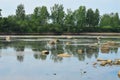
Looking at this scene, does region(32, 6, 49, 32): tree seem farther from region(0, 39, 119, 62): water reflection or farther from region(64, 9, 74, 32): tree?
region(0, 39, 119, 62): water reflection

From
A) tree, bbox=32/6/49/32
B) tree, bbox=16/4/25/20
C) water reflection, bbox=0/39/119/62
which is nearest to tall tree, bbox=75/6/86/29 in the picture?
tree, bbox=32/6/49/32

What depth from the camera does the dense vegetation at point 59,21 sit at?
396 ft

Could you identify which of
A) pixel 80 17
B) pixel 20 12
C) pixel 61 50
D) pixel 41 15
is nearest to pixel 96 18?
pixel 80 17

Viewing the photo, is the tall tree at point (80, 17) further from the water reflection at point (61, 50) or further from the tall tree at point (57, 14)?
the water reflection at point (61, 50)

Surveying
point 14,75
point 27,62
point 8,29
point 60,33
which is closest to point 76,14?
point 60,33

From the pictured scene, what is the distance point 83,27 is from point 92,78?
10529 cm

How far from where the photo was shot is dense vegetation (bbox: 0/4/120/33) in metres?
121

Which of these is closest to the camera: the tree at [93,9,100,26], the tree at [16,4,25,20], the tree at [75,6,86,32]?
the tree at [75,6,86,32]

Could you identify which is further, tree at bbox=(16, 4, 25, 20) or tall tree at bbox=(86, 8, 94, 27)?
tall tree at bbox=(86, 8, 94, 27)

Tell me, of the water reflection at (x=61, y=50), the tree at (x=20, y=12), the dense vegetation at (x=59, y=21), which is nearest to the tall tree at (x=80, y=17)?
the dense vegetation at (x=59, y=21)

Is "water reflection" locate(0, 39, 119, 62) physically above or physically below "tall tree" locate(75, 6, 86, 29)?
below

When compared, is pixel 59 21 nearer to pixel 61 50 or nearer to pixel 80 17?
pixel 80 17

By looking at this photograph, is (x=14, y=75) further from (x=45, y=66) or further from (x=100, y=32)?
(x=100, y=32)

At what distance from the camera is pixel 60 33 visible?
123938mm
